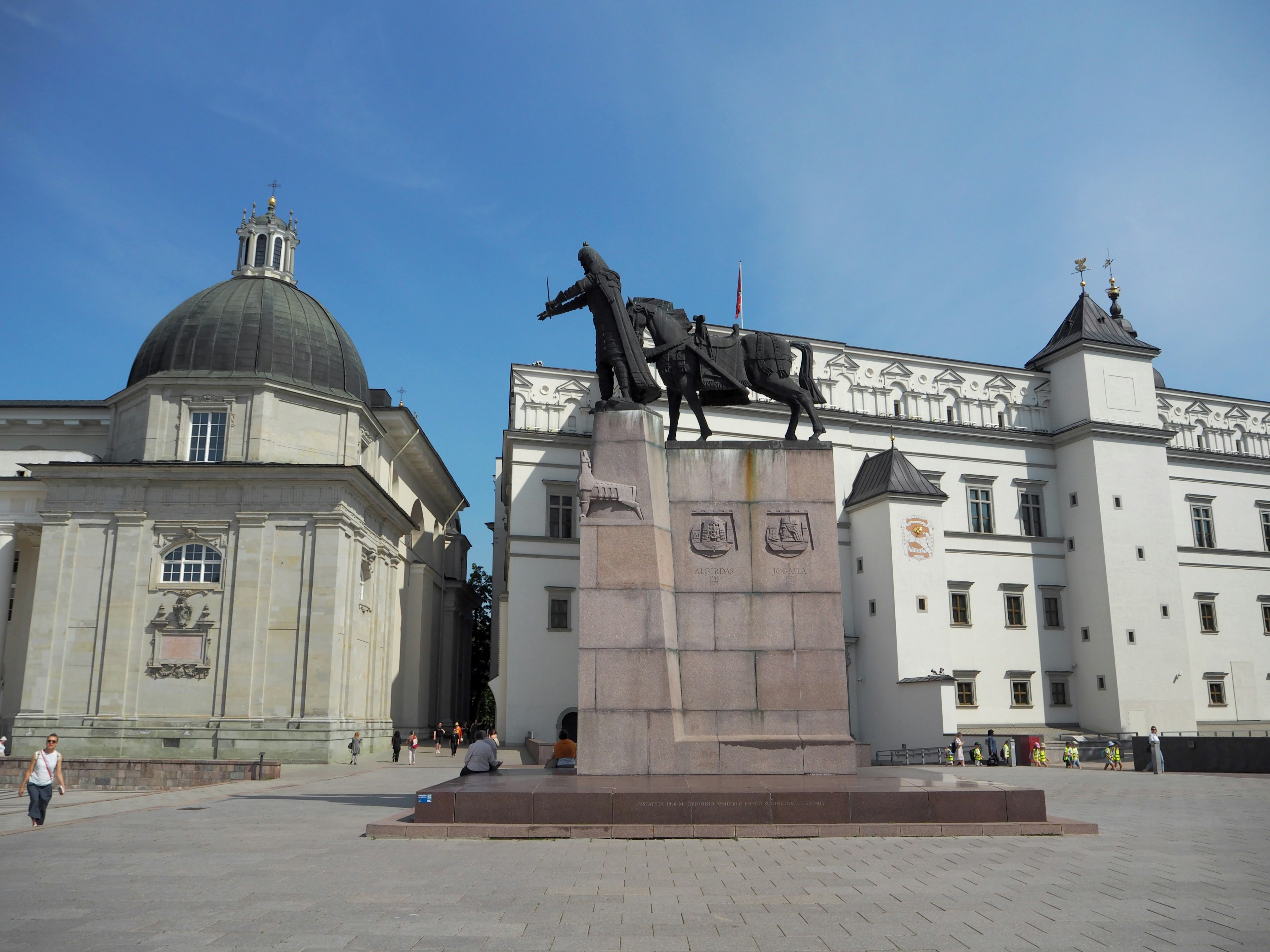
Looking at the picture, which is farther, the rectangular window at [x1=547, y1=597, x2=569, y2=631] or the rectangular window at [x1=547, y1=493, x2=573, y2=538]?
the rectangular window at [x1=547, y1=493, x2=573, y2=538]

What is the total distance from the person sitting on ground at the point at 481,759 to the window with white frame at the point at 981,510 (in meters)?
39.3

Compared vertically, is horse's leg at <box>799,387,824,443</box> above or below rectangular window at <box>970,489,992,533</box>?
below

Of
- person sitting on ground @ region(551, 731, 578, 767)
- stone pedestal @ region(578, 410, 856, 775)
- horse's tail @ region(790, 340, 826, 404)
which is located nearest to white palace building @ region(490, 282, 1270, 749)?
horse's tail @ region(790, 340, 826, 404)

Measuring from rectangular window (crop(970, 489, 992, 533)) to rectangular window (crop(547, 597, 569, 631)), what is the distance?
2137 centimetres

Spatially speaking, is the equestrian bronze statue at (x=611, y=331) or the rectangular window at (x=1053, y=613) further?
the rectangular window at (x=1053, y=613)

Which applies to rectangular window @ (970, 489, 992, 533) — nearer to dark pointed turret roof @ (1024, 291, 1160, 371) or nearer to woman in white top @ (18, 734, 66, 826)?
dark pointed turret roof @ (1024, 291, 1160, 371)

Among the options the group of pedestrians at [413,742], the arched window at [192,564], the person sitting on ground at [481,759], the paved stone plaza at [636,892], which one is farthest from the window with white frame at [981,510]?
the person sitting on ground at [481,759]

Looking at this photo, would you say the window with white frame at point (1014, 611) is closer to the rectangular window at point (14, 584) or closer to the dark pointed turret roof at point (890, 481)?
the dark pointed turret roof at point (890, 481)

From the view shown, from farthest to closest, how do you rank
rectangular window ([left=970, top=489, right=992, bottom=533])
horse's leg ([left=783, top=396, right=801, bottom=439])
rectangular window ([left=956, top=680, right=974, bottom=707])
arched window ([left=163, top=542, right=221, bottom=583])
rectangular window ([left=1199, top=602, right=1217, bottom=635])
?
1. rectangular window ([left=1199, top=602, right=1217, bottom=635])
2. rectangular window ([left=970, top=489, right=992, bottom=533])
3. rectangular window ([left=956, top=680, right=974, bottom=707])
4. arched window ([left=163, top=542, right=221, bottom=583])
5. horse's leg ([left=783, top=396, right=801, bottom=439])

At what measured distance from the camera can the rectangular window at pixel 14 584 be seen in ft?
142

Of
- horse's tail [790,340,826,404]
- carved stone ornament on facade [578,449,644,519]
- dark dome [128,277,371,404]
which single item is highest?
dark dome [128,277,371,404]

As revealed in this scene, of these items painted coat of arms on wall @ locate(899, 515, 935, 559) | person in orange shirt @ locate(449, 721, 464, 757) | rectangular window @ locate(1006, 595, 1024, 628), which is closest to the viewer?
painted coat of arms on wall @ locate(899, 515, 935, 559)

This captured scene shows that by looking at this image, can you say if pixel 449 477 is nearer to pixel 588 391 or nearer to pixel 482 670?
pixel 588 391

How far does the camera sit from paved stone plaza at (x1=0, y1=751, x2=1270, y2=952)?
283 inches
